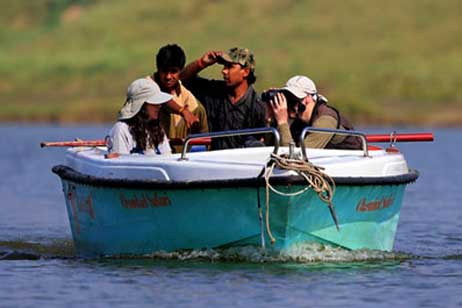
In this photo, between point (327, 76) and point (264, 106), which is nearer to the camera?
point (264, 106)

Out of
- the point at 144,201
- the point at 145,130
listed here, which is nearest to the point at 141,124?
the point at 145,130

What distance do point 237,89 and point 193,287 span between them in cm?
264

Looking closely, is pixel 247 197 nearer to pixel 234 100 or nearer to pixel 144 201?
pixel 144 201

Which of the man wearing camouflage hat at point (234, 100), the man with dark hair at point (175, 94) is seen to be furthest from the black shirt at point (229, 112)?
the man with dark hair at point (175, 94)

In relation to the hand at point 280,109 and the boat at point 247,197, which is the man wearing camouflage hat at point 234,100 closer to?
the hand at point 280,109

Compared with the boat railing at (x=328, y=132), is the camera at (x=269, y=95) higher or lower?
higher

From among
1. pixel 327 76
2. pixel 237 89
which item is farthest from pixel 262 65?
pixel 237 89

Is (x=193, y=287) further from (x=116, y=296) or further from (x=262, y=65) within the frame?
(x=262, y=65)

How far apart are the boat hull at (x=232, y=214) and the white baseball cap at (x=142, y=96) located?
2.30ft

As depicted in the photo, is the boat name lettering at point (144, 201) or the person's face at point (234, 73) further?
the person's face at point (234, 73)

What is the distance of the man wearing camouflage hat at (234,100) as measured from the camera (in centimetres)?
1438

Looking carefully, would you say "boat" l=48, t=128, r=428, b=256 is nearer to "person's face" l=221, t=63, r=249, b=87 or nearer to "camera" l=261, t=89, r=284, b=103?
"camera" l=261, t=89, r=284, b=103

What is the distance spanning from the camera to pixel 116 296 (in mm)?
12211

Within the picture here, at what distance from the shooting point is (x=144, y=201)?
43.6 feet
